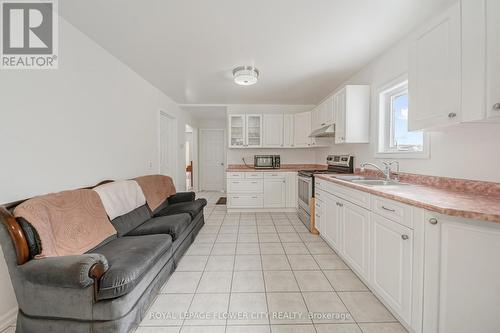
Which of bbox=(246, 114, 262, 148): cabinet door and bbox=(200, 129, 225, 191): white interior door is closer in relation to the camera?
bbox=(246, 114, 262, 148): cabinet door

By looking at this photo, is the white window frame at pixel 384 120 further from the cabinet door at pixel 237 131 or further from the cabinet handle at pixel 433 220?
the cabinet door at pixel 237 131

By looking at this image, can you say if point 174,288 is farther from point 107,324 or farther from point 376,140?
point 376,140

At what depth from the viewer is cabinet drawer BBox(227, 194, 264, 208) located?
168 inches

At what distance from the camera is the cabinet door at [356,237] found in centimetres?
172

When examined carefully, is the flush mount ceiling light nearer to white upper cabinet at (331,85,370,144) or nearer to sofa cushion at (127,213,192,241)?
white upper cabinet at (331,85,370,144)

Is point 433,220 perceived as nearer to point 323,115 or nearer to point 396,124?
point 396,124

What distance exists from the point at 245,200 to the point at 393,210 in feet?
10.2

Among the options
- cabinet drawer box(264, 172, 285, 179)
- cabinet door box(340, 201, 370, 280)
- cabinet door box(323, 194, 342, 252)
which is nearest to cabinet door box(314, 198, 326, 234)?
cabinet door box(323, 194, 342, 252)

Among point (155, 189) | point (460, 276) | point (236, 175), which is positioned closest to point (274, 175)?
point (236, 175)

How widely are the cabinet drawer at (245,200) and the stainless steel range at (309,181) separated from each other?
904 mm

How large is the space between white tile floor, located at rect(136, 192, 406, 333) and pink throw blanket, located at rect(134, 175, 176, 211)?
0.82 m

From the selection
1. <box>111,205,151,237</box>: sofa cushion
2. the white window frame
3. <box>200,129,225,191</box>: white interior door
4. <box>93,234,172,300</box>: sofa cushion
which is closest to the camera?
<box>93,234,172,300</box>: sofa cushion

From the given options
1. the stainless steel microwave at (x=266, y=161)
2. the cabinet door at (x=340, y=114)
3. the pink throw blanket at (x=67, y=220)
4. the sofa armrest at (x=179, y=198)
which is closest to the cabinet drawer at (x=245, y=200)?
the stainless steel microwave at (x=266, y=161)

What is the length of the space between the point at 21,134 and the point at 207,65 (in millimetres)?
2017
